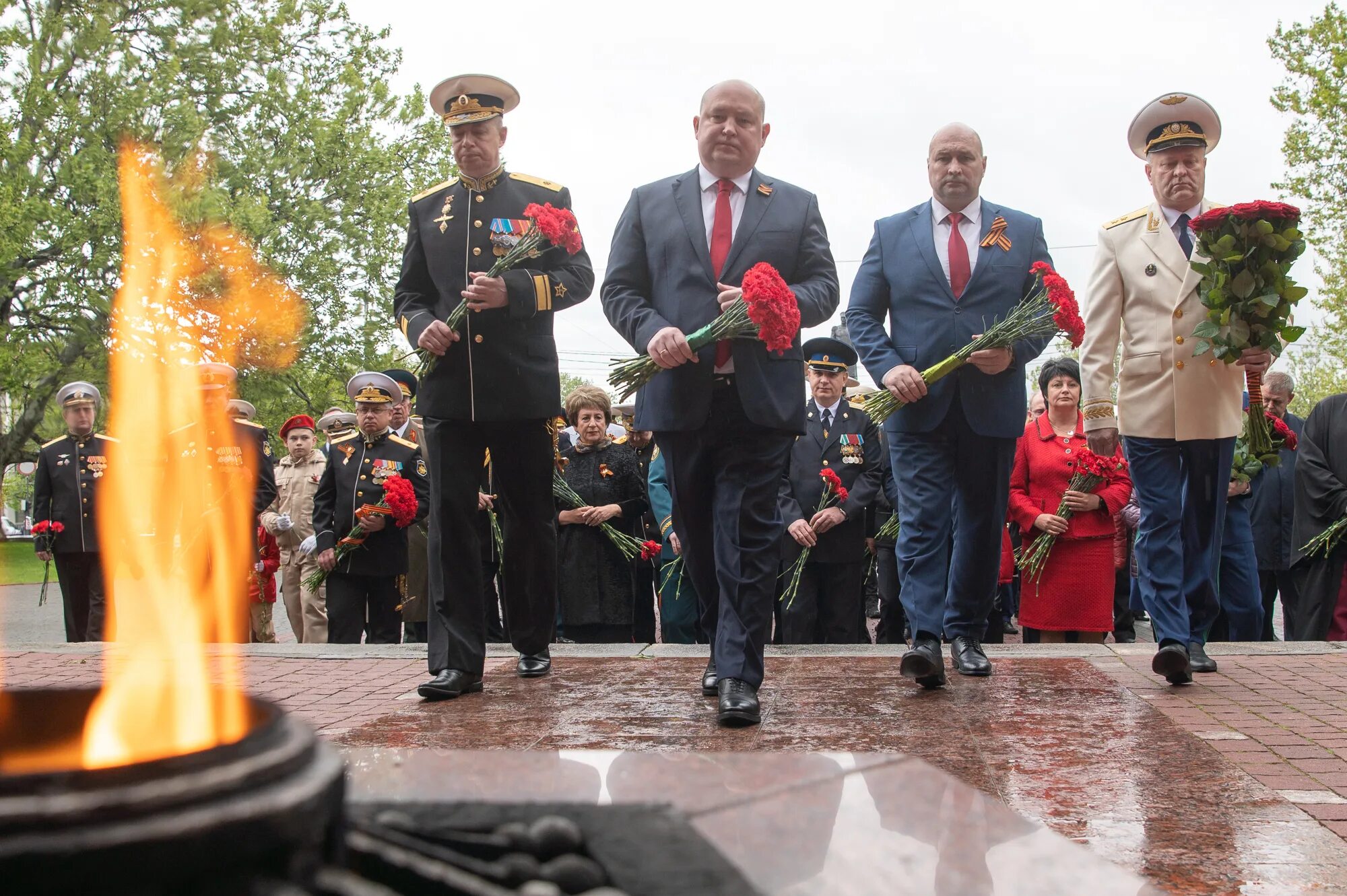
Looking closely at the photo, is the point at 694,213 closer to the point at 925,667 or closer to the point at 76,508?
the point at 925,667

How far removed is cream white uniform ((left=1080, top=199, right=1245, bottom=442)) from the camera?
554cm

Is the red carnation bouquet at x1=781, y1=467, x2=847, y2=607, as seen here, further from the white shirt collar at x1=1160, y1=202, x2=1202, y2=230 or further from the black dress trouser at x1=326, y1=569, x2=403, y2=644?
the white shirt collar at x1=1160, y1=202, x2=1202, y2=230

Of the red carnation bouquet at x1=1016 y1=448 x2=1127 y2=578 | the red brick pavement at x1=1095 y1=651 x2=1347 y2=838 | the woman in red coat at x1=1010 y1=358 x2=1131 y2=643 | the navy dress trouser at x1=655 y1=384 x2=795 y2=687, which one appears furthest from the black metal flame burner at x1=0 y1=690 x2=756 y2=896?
the red carnation bouquet at x1=1016 y1=448 x2=1127 y2=578

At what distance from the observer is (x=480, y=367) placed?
534cm

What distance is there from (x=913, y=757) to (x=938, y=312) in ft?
11.2

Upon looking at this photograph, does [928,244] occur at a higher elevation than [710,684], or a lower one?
higher

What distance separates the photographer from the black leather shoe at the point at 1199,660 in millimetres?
5703

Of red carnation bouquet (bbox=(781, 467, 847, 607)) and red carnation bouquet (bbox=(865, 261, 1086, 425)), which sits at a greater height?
red carnation bouquet (bbox=(865, 261, 1086, 425))

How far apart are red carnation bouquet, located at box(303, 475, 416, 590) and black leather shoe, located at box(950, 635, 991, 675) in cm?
416

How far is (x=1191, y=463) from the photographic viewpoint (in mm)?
5641

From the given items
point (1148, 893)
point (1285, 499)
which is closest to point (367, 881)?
point (1148, 893)

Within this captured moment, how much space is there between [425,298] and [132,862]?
4.85 metres

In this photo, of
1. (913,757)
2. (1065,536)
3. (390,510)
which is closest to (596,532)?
(390,510)

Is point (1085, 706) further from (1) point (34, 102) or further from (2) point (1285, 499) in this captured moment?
(1) point (34, 102)
